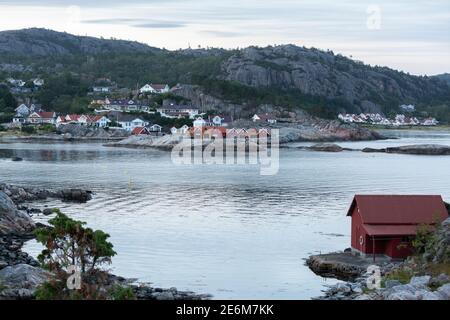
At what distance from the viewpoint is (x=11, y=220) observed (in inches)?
1332

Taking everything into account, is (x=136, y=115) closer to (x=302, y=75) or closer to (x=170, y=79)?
(x=170, y=79)

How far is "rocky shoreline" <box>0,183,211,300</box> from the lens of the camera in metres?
21.6

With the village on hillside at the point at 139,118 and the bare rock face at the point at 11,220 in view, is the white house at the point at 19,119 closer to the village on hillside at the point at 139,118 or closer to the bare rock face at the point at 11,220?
the village on hillside at the point at 139,118

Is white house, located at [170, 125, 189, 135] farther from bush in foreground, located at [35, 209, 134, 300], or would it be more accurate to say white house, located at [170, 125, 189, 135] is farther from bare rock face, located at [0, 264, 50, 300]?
bush in foreground, located at [35, 209, 134, 300]

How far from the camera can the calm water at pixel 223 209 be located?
26.2 metres

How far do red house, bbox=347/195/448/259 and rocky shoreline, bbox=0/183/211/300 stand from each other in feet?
22.6

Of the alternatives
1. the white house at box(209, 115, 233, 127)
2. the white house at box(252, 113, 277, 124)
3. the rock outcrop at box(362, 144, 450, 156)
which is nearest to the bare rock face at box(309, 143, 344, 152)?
the rock outcrop at box(362, 144, 450, 156)

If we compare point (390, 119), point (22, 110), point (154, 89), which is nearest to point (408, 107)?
point (390, 119)

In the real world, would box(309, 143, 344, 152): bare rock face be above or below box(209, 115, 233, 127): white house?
below

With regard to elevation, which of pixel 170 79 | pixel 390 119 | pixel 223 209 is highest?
pixel 170 79

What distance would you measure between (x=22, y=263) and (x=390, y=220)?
40.7 ft

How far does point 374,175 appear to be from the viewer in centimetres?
6169

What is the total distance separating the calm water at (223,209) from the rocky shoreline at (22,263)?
1004 mm

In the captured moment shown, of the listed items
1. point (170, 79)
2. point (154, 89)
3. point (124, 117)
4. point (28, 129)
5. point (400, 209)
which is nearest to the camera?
point (400, 209)
